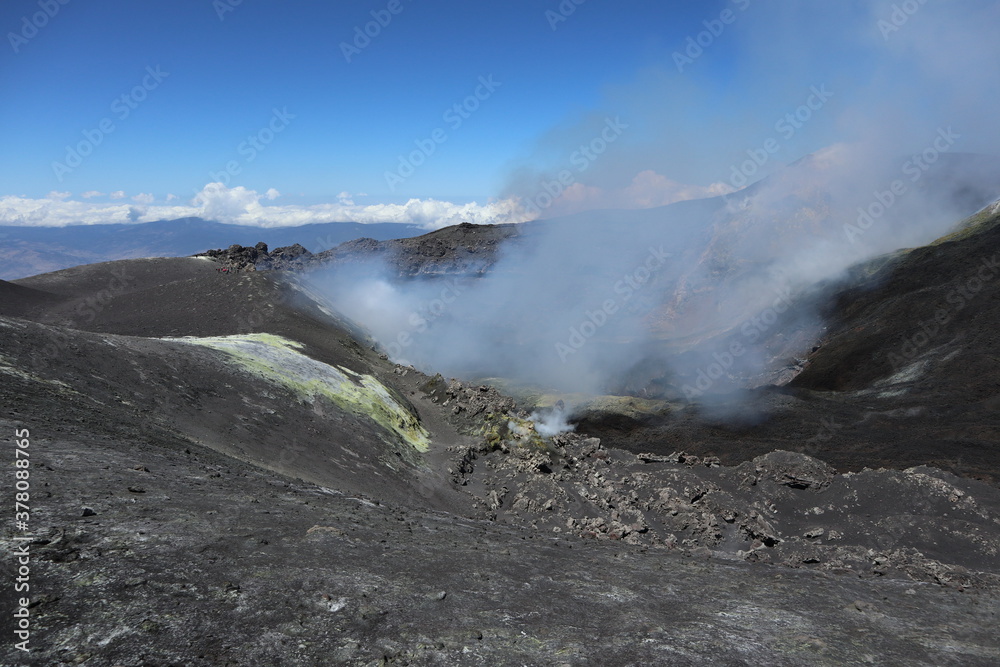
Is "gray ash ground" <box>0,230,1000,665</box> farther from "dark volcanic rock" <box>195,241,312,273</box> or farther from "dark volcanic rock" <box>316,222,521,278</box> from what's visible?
"dark volcanic rock" <box>316,222,521,278</box>

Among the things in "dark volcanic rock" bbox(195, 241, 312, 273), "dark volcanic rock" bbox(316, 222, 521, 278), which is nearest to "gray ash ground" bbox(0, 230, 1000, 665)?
"dark volcanic rock" bbox(195, 241, 312, 273)

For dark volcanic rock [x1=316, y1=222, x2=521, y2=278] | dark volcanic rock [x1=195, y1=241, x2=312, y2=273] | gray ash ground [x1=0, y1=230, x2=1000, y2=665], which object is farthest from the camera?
→ dark volcanic rock [x1=316, y1=222, x2=521, y2=278]

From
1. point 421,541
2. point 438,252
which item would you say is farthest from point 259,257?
point 421,541

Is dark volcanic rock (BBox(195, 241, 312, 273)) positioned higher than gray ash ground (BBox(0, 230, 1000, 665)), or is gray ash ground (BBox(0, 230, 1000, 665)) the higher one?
dark volcanic rock (BBox(195, 241, 312, 273))

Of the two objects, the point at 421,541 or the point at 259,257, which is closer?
the point at 421,541

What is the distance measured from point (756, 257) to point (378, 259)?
87994 mm

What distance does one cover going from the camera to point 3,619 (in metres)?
7.11

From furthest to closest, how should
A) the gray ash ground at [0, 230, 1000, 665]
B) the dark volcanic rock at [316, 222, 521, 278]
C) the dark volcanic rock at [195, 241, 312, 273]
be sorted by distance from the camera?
1. the dark volcanic rock at [316, 222, 521, 278]
2. the dark volcanic rock at [195, 241, 312, 273]
3. the gray ash ground at [0, 230, 1000, 665]

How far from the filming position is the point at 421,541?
14508mm

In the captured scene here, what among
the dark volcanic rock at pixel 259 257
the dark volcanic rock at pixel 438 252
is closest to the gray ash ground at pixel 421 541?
the dark volcanic rock at pixel 259 257

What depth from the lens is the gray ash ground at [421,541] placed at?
8758mm

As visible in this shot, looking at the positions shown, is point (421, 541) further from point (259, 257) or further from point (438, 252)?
point (438, 252)

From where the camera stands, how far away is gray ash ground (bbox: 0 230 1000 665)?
876 cm

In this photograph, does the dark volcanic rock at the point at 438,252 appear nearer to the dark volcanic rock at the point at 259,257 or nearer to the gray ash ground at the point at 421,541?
the dark volcanic rock at the point at 259,257
